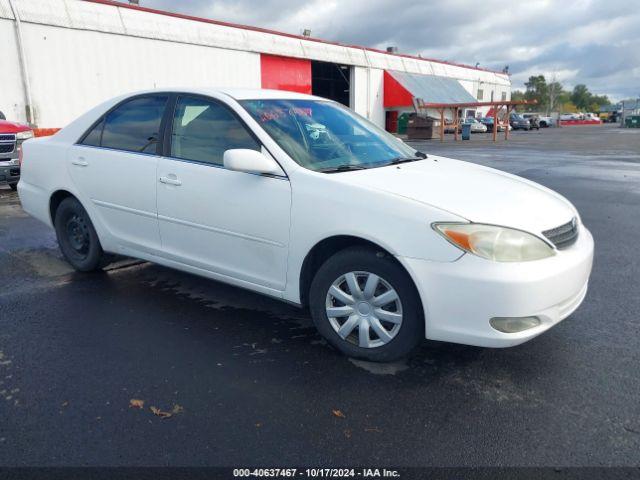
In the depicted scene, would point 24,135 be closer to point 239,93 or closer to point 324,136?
point 239,93

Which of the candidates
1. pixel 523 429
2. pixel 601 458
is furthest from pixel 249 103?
pixel 601 458

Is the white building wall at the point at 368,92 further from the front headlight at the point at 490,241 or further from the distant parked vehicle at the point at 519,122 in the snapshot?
the front headlight at the point at 490,241

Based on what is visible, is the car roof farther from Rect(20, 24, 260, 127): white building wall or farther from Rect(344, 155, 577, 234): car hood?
Rect(20, 24, 260, 127): white building wall

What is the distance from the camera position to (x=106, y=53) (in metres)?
19.9

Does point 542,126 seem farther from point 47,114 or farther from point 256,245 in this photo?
point 256,245

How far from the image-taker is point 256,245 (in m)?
3.46

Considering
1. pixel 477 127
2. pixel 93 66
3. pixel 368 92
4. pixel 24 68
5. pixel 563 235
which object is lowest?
pixel 563 235

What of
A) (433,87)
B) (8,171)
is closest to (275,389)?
(8,171)

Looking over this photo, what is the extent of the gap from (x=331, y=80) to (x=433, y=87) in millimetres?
8666

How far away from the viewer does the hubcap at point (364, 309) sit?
303 cm

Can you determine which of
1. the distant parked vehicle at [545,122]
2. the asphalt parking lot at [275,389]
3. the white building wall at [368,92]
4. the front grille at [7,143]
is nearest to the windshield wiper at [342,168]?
the asphalt parking lot at [275,389]

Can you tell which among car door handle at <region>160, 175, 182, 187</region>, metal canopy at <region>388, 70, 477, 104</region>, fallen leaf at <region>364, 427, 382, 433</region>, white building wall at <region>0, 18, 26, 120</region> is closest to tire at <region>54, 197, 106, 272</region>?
car door handle at <region>160, 175, 182, 187</region>

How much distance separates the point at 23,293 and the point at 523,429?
3945 millimetres

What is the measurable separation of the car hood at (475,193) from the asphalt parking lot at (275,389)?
0.88m
